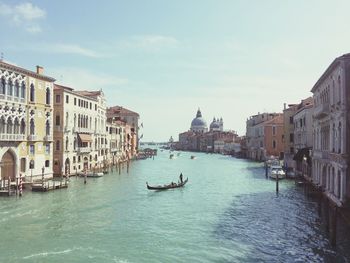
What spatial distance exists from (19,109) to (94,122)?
17.2m

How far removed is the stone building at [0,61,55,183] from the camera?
27.2 m

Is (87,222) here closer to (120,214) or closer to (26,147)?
(120,214)

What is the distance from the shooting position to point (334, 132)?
68.0 feet

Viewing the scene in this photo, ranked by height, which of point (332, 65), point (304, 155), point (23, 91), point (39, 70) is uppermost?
point (39, 70)

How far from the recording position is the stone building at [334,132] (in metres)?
18.3

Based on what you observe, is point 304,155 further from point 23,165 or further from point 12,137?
point 12,137

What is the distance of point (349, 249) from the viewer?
1389 centimetres

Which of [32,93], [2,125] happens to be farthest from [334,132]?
[32,93]

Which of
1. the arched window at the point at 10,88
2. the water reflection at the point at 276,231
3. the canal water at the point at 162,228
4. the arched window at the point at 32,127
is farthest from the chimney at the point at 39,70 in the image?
the water reflection at the point at 276,231

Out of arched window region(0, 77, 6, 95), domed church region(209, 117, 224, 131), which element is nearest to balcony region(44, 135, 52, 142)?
arched window region(0, 77, 6, 95)

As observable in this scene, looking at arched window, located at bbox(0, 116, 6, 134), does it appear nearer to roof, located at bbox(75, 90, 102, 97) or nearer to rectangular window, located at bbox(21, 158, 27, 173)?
rectangular window, located at bbox(21, 158, 27, 173)

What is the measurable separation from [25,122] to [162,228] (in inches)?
660

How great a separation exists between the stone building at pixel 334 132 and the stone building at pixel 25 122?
756 inches

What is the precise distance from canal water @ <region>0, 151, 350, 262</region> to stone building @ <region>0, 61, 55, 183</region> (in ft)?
13.6
